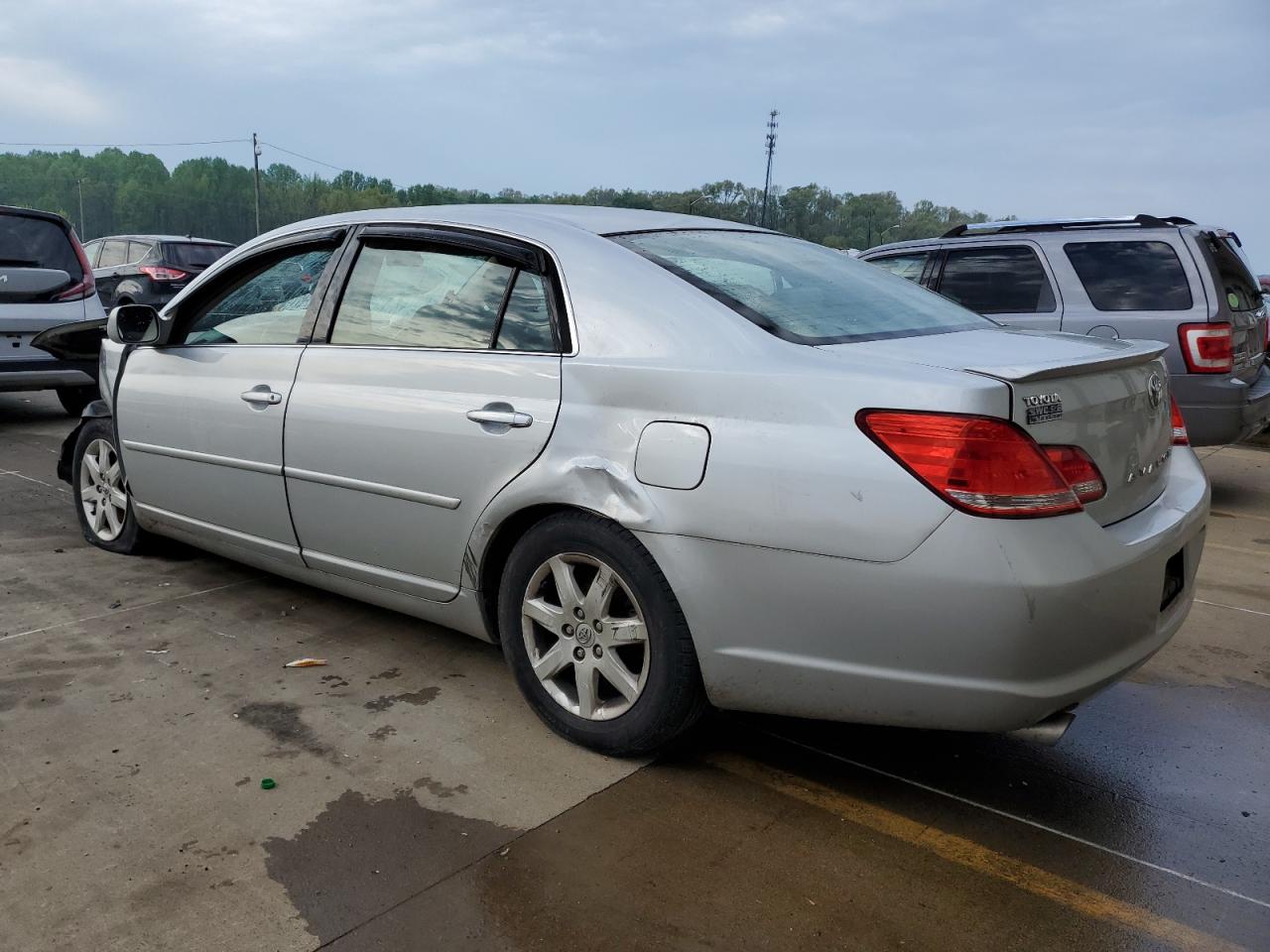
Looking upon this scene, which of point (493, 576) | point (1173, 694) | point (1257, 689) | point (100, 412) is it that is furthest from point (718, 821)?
point (100, 412)

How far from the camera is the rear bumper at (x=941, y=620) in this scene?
2.33 meters

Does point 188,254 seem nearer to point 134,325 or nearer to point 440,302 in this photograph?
point 134,325

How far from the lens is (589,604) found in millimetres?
2920

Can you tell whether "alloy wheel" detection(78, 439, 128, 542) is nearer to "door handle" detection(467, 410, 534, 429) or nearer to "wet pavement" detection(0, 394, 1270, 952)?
"wet pavement" detection(0, 394, 1270, 952)

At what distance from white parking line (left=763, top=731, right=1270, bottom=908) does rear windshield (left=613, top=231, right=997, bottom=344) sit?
1205 mm

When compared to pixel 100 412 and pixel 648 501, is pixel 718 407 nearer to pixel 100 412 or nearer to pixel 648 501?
pixel 648 501

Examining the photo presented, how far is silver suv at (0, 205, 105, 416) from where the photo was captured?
817cm

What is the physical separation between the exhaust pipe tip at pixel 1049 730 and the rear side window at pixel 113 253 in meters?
16.9

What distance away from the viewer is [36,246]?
28.2 feet

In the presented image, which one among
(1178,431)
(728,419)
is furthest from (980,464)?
(1178,431)

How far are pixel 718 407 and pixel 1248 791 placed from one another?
182 cm

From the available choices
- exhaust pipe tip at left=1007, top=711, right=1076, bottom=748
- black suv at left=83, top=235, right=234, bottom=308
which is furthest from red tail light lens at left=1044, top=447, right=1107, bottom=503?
black suv at left=83, top=235, right=234, bottom=308

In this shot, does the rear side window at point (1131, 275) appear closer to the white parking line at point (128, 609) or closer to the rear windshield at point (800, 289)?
the rear windshield at point (800, 289)

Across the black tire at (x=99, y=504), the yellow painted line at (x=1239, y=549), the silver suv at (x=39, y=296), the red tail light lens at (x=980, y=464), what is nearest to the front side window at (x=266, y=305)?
the black tire at (x=99, y=504)
